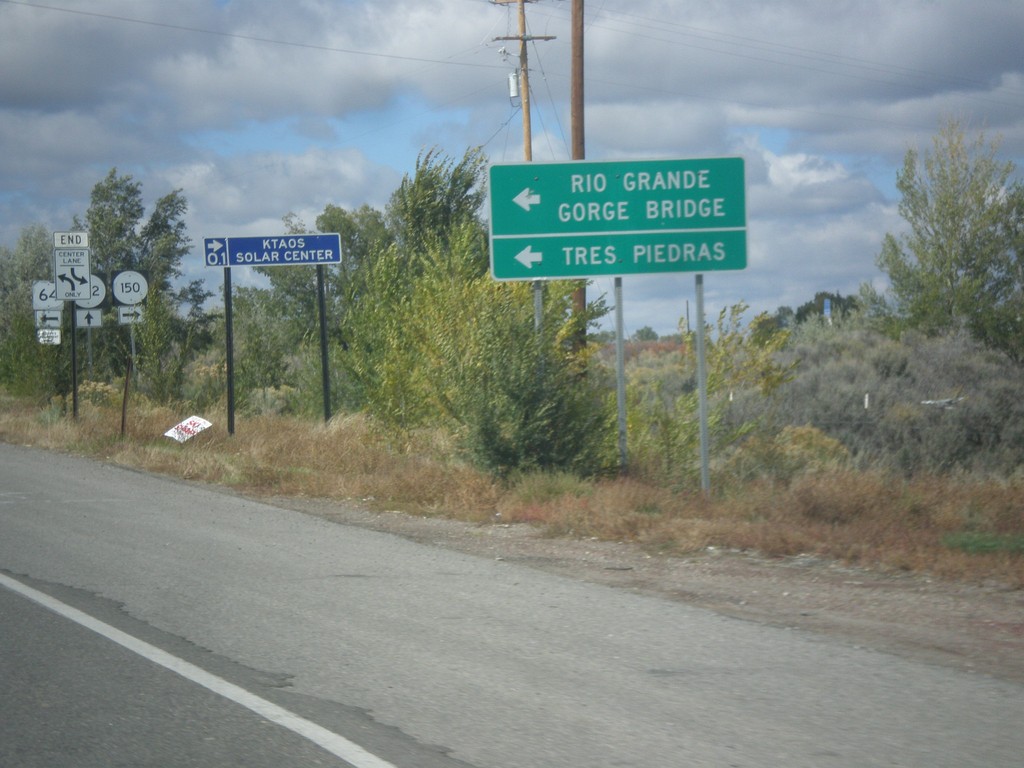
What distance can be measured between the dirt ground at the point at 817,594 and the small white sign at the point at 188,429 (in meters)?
9.78

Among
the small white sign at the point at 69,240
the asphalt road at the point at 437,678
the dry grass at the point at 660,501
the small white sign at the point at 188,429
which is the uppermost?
the small white sign at the point at 69,240

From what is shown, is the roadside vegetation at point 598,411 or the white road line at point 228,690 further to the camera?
the roadside vegetation at point 598,411

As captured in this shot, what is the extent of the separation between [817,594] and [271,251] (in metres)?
14.1

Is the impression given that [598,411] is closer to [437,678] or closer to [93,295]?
[437,678]

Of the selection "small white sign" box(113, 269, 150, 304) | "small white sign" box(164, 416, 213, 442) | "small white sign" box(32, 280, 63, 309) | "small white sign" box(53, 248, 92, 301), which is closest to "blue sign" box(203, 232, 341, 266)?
"small white sign" box(164, 416, 213, 442)

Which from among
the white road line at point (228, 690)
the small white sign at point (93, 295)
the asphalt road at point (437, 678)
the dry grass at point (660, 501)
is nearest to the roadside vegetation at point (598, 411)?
the dry grass at point (660, 501)

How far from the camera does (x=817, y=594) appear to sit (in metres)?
8.95

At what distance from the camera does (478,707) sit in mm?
6070

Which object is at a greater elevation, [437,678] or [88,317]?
[88,317]

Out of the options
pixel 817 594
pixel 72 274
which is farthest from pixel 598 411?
pixel 72 274

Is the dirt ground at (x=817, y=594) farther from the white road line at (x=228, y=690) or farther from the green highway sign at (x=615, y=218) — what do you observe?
the green highway sign at (x=615, y=218)

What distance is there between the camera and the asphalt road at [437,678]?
17.9 ft

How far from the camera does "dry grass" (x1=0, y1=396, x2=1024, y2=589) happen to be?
10.4 meters

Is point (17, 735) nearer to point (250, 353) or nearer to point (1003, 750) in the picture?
point (1003, 750)
